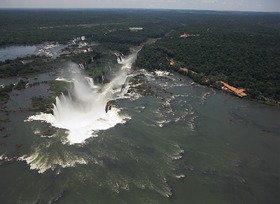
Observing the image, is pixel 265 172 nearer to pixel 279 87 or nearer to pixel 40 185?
pixel 40 185

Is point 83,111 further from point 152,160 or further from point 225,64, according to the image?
point 225,64

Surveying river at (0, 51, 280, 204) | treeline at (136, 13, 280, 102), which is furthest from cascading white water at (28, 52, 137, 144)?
treeline at (136, 13, 280, 102)

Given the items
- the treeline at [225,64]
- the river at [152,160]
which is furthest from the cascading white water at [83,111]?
the treeline at [225,64]

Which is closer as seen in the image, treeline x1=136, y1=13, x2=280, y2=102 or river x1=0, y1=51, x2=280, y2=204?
river x1=0, y1=51, x2=280, y2=204

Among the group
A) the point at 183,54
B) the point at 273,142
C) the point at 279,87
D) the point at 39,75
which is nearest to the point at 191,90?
the point at 279,87

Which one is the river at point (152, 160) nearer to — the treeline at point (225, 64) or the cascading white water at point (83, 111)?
the cascading white water at point (83, 111)

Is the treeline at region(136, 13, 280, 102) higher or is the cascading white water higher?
the cascading white water

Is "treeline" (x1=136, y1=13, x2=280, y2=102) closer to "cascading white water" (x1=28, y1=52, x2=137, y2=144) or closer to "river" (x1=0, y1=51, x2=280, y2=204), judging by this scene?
"river" (x1=0, y1=51, x2=280, y2=204)
